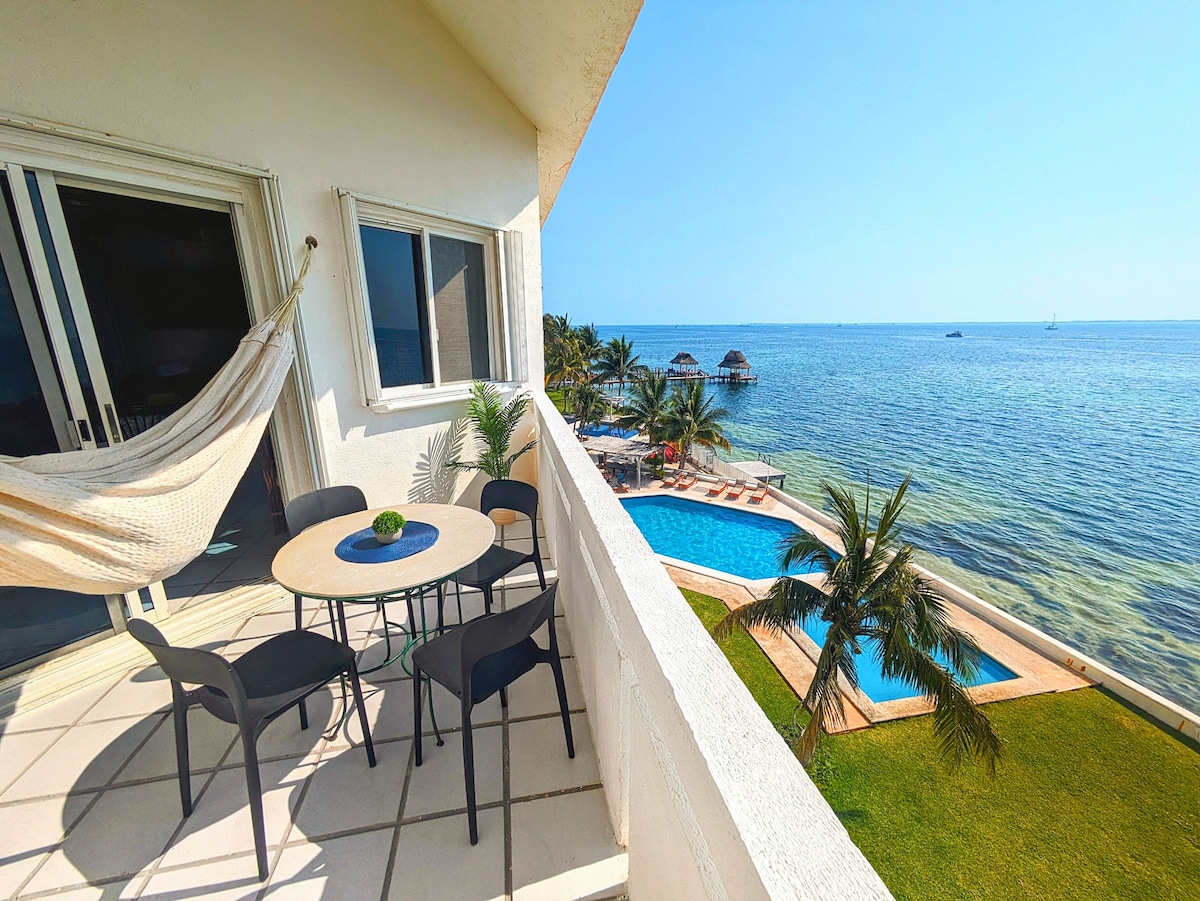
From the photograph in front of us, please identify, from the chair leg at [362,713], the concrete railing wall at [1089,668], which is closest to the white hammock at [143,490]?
the chair leg at [362,713]

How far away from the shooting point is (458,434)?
3971 millimetres

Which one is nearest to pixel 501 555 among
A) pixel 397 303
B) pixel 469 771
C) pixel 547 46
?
pixel 469 771

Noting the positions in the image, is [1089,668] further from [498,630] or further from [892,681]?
[498,630]

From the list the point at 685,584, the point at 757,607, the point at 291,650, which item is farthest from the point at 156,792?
the point at 685,584

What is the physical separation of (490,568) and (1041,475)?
3755cm

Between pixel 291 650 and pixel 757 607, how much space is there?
5972 mm

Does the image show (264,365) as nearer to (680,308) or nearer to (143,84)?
(143,84)

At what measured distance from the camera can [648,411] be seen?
2170cm

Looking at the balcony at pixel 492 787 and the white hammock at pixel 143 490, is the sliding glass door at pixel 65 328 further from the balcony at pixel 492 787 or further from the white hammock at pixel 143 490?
the white hammock at pixel 143 490

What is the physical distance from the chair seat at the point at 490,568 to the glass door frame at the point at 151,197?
4.38ft

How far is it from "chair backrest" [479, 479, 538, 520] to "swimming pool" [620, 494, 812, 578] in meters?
10.7

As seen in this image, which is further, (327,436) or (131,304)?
(131,304)

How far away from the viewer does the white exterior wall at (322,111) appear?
2008mm

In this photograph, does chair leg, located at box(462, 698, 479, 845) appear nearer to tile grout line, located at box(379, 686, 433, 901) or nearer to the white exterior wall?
tile grout line, located at box(379, 686, 433, 901)
